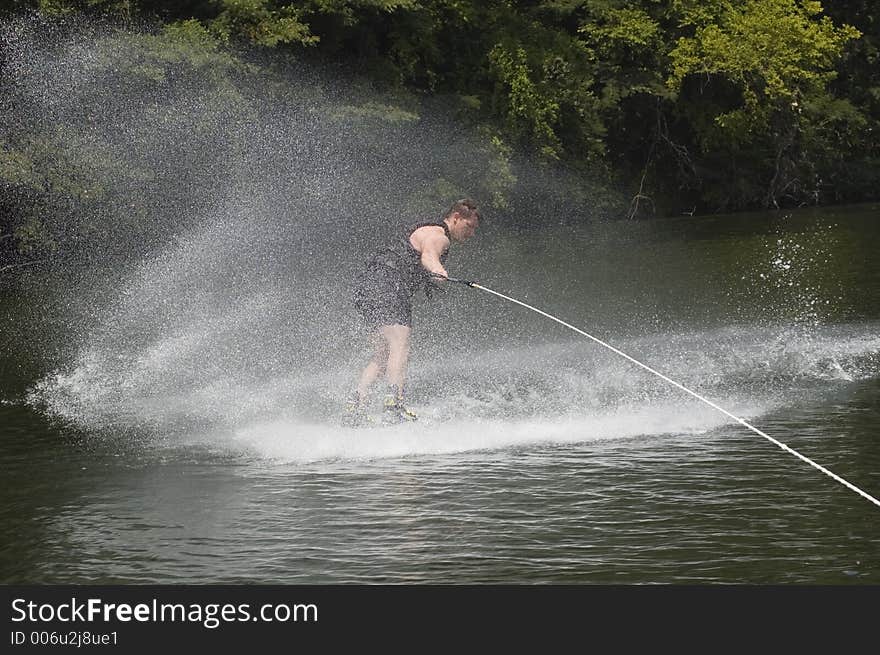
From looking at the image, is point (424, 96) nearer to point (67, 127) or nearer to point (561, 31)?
point (561, 31)

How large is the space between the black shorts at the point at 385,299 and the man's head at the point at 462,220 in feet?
1.98

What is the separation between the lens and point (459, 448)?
10680 mm

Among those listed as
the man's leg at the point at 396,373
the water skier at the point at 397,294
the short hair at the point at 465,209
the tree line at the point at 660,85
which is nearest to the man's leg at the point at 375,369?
the water skier at the point at 397,294

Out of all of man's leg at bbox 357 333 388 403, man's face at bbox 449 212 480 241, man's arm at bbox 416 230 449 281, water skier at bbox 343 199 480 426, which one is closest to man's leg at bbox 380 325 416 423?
water skier at bbox 343 199 480 426

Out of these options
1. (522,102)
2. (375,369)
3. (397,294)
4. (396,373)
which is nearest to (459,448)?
(396,373)

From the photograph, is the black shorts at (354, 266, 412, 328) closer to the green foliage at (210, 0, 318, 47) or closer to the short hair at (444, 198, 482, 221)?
the short hair at (444, 198, 482, 221)

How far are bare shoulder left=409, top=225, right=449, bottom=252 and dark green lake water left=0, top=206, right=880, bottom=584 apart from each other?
1.45m

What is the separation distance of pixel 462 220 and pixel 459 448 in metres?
2.03

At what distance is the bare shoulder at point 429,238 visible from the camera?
11664mm

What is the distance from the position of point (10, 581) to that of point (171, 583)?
92 cm

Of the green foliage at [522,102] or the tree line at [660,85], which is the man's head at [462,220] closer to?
the tree line at [660,85]

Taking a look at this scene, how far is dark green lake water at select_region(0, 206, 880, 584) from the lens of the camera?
307 inches

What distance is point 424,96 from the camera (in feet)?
138
